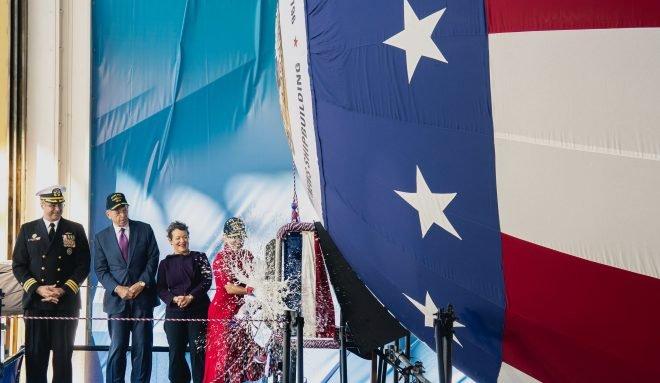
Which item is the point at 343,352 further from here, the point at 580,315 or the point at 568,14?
the point at 568,14

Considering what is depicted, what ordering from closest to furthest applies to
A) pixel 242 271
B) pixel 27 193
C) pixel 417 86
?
pixel 417 86 < pixel 242 271 < pixel 27 193

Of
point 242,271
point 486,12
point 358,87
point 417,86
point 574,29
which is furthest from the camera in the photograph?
point 242,271

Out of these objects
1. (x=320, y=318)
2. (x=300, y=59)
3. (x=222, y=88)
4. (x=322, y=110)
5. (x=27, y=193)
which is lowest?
(x=320, y=318)

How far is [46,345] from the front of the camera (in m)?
5.54

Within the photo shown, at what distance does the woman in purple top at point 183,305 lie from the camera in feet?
18.4

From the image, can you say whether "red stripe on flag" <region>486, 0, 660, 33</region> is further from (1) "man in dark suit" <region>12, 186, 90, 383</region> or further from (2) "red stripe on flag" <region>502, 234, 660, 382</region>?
(1) "man in dark suit" <region>12, 186, 90, 383</region>

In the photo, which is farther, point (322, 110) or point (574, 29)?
point (322, 110)

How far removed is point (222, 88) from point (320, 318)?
Result: 10.2ft

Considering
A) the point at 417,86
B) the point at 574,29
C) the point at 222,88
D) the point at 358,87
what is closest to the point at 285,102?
the point at 358,87

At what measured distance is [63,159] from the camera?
7.20 metres

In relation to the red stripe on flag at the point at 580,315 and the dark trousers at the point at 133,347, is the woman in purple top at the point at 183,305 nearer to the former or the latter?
the dark trousers at the point at 133,347

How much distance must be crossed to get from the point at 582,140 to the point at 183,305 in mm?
4112

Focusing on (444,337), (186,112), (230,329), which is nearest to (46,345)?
(230,329)

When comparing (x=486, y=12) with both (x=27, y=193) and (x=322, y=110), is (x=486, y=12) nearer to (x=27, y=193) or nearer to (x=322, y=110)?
(x=322, y=110)
